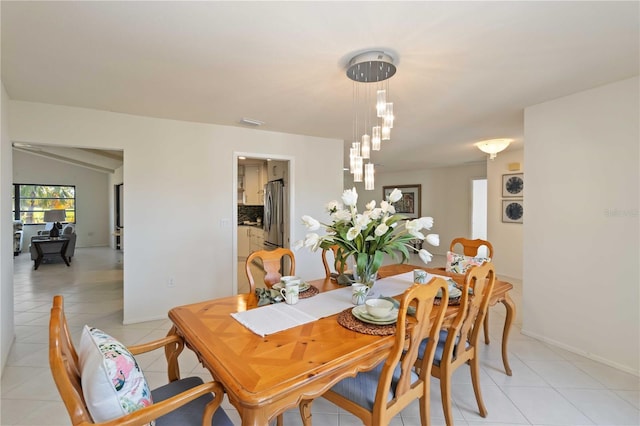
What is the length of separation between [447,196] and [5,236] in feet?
26.1

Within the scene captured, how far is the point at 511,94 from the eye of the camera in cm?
273

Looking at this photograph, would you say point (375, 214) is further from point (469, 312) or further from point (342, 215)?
point (469, 312)

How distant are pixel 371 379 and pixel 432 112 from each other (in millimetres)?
2772

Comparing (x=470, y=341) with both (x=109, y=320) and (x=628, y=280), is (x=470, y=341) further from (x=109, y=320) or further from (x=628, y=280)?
(x=109, y=320)

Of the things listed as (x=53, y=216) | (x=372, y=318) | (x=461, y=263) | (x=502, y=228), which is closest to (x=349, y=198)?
(x=372, y=318)

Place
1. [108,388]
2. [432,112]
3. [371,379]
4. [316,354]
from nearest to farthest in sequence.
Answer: [108,388]
[316,354]
[371,379]
[432,112]

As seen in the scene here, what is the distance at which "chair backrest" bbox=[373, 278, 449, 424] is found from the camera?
127cm

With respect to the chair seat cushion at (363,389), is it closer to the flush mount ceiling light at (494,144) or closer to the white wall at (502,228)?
the flush mount ceiling light at (494,144)

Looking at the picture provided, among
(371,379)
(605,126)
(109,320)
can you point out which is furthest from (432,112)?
(109,320)

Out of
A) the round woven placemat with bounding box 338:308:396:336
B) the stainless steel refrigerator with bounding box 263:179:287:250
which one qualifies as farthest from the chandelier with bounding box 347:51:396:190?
the stainless steel refrigerator with bounding box 263:179:287:250

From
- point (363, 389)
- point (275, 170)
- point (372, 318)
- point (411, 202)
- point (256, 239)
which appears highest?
point (275, 170)

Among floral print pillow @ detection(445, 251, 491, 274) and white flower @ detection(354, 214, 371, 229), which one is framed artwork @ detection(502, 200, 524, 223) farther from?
white flower @ detection(354, 214, 371, 229)

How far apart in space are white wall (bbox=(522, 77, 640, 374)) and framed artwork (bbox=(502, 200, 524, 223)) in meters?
2.61

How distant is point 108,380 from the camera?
1014 mm
